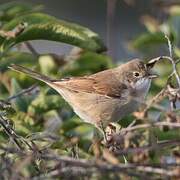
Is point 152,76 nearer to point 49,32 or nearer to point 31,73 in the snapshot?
point 31,73

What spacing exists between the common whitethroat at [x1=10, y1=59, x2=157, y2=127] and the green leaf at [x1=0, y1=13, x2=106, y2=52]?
0.67 m

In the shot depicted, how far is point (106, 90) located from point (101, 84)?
0.19ft

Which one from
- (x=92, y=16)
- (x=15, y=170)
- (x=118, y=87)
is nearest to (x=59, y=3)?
(x=92, y=16)

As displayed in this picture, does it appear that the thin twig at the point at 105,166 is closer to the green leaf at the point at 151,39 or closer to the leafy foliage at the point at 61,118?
the leafy foliage at the point at 61,118

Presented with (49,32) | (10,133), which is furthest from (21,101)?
(10,133)

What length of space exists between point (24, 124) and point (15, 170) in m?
1.63

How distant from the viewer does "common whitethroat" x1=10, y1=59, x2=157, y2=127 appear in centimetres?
446

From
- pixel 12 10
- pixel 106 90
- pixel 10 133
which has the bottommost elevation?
pixel 10 133

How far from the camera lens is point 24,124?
358 centimetres

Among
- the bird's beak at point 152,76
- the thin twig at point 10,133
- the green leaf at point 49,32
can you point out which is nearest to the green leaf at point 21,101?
the green leaf at point 49,32

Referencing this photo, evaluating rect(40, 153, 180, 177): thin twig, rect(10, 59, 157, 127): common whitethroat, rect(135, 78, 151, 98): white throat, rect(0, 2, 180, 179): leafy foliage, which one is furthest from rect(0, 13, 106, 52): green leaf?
rect(40, 153, 180, 177): thin twig

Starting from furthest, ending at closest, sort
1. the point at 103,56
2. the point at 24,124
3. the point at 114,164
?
the point at 103,56, the point at 24,124, the point at 114,164

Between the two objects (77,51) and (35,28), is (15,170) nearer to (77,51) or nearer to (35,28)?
(35,28)

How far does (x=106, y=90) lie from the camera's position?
188 inches
